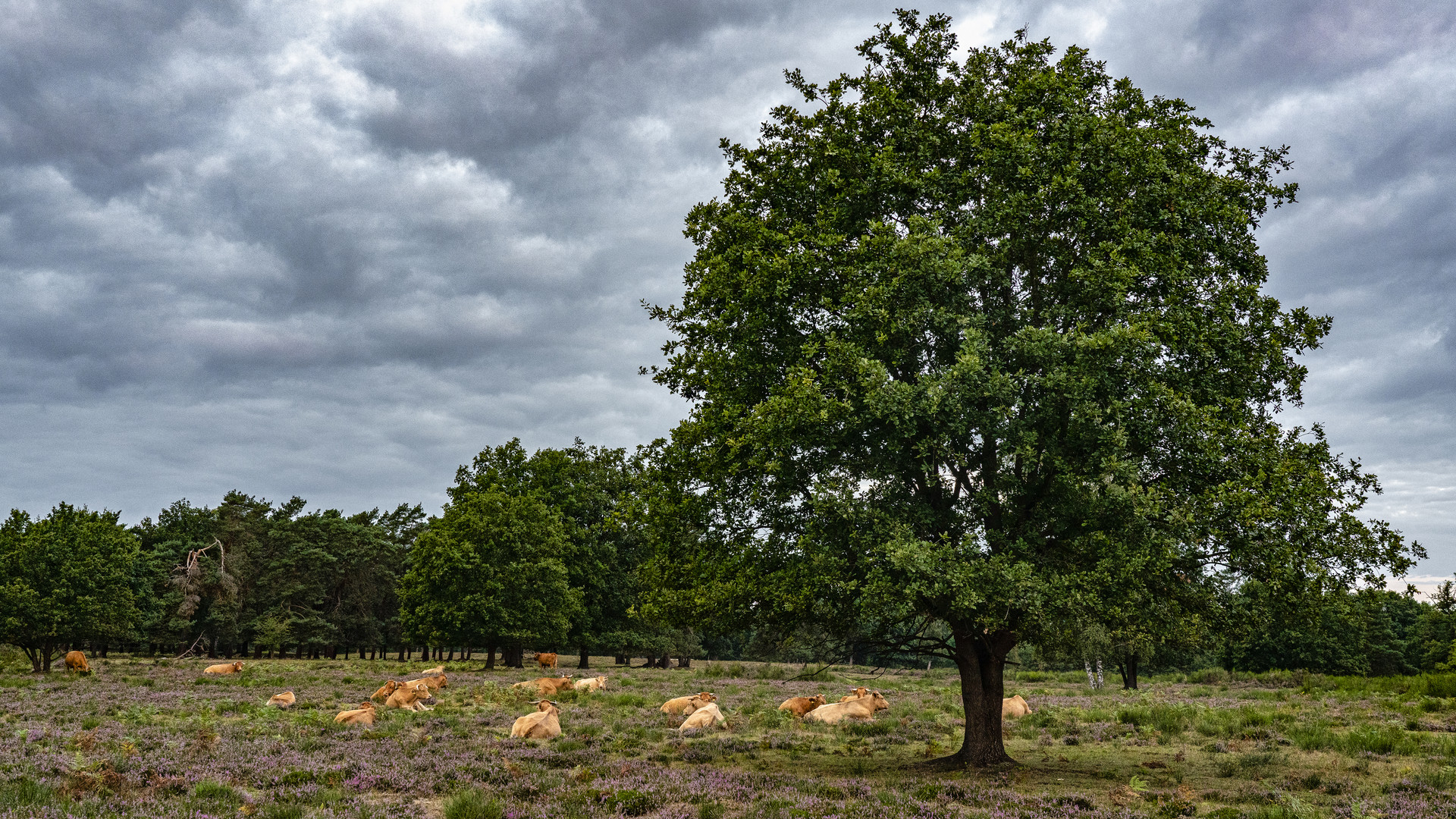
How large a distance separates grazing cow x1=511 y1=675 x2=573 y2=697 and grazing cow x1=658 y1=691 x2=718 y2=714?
856cm

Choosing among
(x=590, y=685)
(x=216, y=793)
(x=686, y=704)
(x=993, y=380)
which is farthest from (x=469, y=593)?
(x=993, y=380)

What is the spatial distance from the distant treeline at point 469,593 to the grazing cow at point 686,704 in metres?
2.86

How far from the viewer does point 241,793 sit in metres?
12.3

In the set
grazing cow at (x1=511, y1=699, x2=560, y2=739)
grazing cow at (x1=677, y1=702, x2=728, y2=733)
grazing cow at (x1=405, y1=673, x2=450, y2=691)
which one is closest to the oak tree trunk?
grazing cow at (x1=677, y1=702, x2=728, y2=733)

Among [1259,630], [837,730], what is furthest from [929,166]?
[837,730]

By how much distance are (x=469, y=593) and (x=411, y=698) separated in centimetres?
2725

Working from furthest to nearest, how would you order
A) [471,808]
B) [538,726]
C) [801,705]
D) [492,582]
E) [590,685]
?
1. [492,582]
2. [590,685]
3. [801,705]
4. [538,726]
5. [471,808]

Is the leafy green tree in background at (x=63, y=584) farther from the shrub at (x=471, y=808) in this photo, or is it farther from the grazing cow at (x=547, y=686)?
the shrub at (x=471, y=808)

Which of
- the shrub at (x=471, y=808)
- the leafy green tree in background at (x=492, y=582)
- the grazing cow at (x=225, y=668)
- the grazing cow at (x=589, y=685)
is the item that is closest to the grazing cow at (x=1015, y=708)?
the grazing cow at (x=589, y=685)

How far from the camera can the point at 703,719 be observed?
2350 centimetres

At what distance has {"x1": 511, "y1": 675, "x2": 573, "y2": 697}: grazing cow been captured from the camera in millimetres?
34062

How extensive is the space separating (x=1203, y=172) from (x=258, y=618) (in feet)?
282

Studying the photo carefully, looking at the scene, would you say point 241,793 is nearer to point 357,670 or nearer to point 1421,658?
point 357,670

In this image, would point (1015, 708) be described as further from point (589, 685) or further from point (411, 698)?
point (411, 698)
